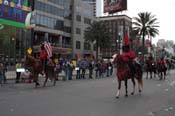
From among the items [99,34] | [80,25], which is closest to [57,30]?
[80,25]

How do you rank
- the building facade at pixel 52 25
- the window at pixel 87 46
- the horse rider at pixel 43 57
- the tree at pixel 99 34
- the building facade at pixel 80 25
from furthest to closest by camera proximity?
the window at pixel 87 46
the building facade at pixel 80 25
the building facade at pixel 52 25
the tree at pixel 99 34
the horse rider at pixel 43 57

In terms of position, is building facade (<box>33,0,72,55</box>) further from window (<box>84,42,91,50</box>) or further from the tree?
window (<box>84,42,91,50</box>)

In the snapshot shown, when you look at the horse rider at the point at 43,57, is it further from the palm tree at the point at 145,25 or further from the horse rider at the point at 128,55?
the palm tree at the point at 145,25

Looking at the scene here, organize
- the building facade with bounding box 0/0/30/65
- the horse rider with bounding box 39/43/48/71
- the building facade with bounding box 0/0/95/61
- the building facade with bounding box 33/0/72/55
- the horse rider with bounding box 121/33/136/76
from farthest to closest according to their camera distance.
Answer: the building facade with bounding box 33/0/72/55
the building facade with bounding box 0/0/95/61
the building facade with bounding box 0/0/30/65
the horse rider with bounding box 39/43/48/71
the horse rider with bounding box 121/33/136/76

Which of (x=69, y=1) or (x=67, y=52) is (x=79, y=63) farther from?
(x=69, y=1)

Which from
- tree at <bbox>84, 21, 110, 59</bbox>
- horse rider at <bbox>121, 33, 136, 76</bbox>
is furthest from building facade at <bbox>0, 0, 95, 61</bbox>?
horse rider at <bbox>121, 33, 136, 76</bbox>

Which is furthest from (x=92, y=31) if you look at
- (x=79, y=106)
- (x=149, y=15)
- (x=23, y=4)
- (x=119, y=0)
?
(x=79, y=106)

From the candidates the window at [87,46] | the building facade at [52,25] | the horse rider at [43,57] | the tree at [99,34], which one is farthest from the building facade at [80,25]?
the horse rider at [43,57]

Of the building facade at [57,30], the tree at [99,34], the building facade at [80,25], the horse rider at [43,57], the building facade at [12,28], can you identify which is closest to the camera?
the horse rider at [43,57]

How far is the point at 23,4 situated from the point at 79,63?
1447 centimetres

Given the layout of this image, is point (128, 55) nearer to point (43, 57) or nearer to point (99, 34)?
point (43, 57)

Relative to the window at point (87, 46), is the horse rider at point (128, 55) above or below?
below

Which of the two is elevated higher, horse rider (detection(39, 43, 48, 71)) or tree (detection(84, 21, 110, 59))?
tree (detection(84, 21, 110, 59))

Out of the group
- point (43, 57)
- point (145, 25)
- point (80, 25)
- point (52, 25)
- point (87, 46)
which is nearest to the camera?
point (43, 57)
